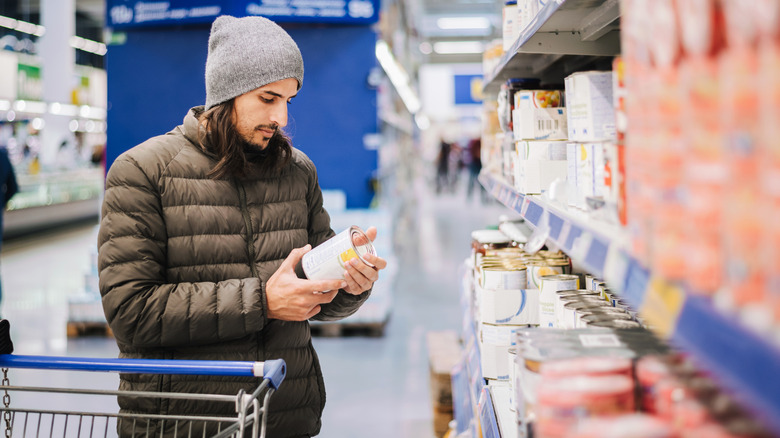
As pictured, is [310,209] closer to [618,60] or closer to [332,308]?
[332,308]

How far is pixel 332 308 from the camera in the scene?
1860 mm

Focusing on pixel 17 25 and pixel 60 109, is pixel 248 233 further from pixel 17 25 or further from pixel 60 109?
pixel 17 25

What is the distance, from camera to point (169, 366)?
4.68 ft

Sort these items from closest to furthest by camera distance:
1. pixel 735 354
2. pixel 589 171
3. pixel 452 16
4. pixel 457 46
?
pixel 735 354
pixel 589 171
pixel 452 16
pixel 457 46

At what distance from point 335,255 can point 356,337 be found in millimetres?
3643

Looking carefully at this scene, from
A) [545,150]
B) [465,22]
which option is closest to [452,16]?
[465,22]

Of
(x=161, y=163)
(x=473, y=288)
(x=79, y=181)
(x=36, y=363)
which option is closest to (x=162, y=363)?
(x=36, y=363)

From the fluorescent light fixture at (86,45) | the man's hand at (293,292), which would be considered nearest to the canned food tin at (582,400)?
the man's hand at (293,292)

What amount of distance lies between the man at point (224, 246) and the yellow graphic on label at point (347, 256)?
2 centimetres

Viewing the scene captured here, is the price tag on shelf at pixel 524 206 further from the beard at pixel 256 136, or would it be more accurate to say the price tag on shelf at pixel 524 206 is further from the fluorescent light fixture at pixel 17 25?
the fluorescent light fixture at pixel 17 25

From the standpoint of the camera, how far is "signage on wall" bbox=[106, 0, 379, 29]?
5090 millimetres

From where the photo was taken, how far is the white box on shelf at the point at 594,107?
1.35m

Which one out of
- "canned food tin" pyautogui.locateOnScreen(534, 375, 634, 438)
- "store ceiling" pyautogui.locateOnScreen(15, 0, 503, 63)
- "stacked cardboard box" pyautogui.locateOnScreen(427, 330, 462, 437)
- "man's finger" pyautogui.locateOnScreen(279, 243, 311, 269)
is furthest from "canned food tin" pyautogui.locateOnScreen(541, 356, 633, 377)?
"store ceiling" pyautogui.locateOnScreen(15, 0, 503, 63)

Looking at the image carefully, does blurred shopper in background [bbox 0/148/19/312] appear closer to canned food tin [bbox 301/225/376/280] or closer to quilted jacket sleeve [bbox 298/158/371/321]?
quilted jacket sleeve [bbox 298/158/371/321]
